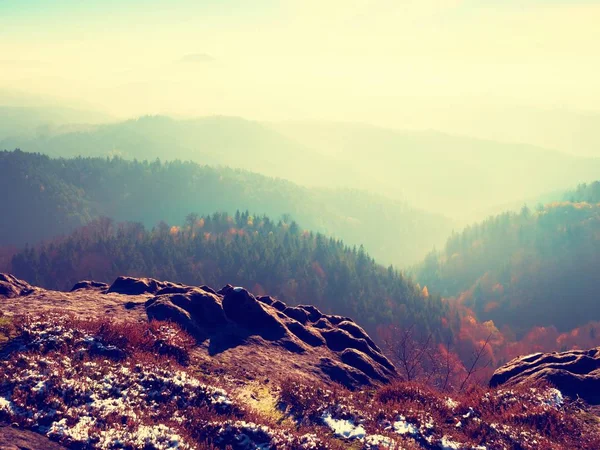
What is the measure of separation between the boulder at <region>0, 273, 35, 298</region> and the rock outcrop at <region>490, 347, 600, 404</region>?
3082 cm

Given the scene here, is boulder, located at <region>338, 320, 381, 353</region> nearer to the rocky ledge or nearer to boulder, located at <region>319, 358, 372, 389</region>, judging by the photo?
the rocky ledge

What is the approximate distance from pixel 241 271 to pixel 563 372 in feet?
480

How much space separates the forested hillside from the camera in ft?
534

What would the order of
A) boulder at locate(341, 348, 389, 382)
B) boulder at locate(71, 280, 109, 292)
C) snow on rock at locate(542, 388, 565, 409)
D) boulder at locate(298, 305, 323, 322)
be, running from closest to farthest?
snow on rock at locate(542, 388, 565, 409), boulder at locate(341, 348, 389, 382), boulder at locate(71, 280, 109, 292), boulder at locate(298, 305, 323, 322)

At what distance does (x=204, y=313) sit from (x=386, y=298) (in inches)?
6091

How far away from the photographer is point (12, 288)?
34.3m

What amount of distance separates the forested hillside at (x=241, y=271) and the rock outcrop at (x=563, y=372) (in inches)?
Answer: 5295

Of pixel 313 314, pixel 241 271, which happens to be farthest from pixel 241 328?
pixel 241 271

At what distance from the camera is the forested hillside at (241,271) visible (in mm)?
162625

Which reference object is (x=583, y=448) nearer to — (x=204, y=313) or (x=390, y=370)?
(x=390, y=370)

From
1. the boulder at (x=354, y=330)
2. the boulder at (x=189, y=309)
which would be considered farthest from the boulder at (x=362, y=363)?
the boulder at (x=189, y=309)

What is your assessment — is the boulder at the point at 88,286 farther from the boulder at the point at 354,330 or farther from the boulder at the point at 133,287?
the boulder at the point at 354,330

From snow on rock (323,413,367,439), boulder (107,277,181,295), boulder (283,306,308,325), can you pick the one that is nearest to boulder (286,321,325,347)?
boulder (283,306,308,325)

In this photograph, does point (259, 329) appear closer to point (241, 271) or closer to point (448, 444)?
point (448, 444)
